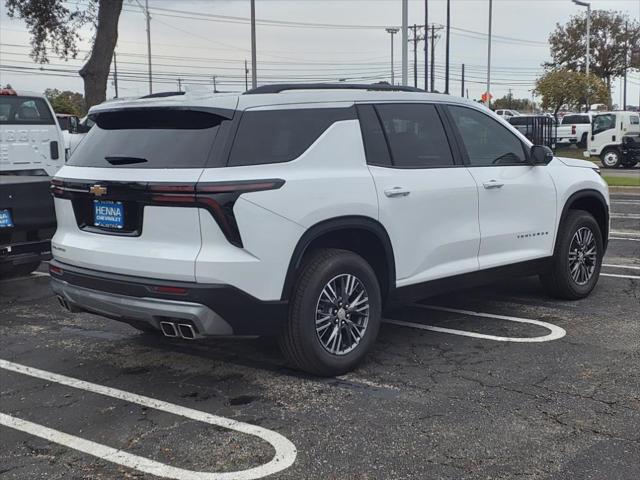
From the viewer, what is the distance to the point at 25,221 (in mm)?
6730

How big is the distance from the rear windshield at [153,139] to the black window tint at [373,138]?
1033 millimetres

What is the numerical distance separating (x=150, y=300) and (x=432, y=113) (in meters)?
2.56

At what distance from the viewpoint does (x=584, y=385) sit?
4.47 meters

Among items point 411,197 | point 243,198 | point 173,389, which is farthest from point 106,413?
point 411,197

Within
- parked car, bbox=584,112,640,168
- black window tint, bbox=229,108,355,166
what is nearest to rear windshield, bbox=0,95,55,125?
black window tint, bbox=229,108,355,166

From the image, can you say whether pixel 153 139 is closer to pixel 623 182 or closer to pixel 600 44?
pixel 623 182

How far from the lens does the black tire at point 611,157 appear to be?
2684 centimetres

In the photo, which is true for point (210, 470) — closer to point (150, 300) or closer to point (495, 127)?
point (150, 300)

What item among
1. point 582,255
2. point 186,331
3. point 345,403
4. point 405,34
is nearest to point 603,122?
point 405,34

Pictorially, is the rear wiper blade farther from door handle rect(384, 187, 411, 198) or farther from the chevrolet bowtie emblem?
door handle rect(384, 187, 411, 198)

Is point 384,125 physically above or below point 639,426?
above

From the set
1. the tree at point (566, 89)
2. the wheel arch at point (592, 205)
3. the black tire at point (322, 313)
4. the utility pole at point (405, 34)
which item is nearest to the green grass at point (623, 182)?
the utility pole at point (405, 34)

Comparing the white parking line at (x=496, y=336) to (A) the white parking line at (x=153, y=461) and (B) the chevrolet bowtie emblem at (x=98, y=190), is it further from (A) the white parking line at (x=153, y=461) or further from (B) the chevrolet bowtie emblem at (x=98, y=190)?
(B) the chevrolet bowtie emblem at (x=98, y=190)

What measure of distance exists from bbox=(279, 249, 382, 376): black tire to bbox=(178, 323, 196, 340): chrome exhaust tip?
0.56 metres
